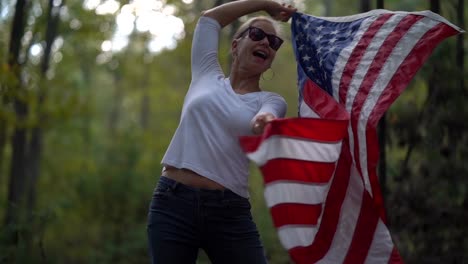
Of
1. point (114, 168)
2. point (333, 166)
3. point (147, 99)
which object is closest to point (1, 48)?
point (114, 168)

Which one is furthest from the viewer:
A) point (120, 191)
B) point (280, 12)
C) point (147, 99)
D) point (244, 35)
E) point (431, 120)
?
point (147, 99)

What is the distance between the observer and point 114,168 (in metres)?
15.1

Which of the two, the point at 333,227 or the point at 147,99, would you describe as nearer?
the point at 333,227

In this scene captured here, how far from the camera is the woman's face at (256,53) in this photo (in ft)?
12.6

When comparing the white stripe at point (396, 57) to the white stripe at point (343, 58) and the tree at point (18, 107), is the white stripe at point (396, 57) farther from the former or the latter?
the tree at point (18, 107)

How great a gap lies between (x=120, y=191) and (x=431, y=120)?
8.08 meters

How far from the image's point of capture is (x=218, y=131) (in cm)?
359

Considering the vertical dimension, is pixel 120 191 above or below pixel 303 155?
below

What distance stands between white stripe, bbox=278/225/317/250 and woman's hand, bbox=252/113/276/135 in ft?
1.78

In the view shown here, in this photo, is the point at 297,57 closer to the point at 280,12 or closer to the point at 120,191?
the point at 280,12

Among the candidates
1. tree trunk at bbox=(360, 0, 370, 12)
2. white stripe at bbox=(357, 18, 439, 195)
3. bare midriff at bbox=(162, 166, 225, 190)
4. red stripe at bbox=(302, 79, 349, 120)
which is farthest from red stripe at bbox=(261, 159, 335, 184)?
tree trunk at bbox=(360, 0, 370, 12)

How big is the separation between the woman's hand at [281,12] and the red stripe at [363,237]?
47.0 inches

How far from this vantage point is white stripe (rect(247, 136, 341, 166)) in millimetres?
3424

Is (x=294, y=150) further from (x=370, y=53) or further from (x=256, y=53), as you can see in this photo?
(x=370, y=53)
